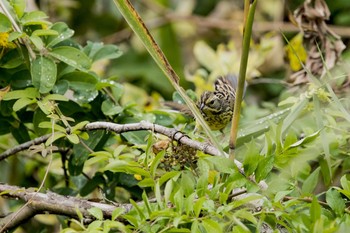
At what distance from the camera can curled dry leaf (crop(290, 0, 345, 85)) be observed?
2846 millimetres

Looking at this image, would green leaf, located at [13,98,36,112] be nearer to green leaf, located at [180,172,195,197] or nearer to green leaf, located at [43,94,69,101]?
green leaf, located at [43,94,69,101]

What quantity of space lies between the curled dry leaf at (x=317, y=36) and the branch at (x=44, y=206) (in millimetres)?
1195

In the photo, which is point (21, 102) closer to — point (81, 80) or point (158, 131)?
point (81, 80)

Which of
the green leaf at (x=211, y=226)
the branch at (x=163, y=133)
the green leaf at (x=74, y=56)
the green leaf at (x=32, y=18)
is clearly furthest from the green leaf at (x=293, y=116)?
the green leaf at (x=32, y=18)

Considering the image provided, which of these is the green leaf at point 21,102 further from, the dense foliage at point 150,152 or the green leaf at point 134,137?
the green leaf at point 134,137

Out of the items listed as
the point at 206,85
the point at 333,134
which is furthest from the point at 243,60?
the point at 206,85

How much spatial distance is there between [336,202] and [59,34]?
109cm

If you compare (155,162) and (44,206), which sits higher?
(155,162)

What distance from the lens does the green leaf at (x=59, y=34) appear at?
2.31 m

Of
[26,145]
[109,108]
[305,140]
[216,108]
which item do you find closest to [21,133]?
[26,145]

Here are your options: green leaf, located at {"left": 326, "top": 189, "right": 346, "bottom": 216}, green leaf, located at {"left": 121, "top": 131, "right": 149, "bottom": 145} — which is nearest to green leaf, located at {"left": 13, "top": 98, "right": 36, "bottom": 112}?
green leaf, located at {"left": 121, "top": 131, "right": 149, "bottom": 145}

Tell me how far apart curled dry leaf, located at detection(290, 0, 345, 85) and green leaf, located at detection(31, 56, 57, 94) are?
102 centimetres

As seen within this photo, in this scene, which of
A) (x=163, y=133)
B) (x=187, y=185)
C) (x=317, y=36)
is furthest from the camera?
(x=317, y=36)

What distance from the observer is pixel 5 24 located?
2223 mm
